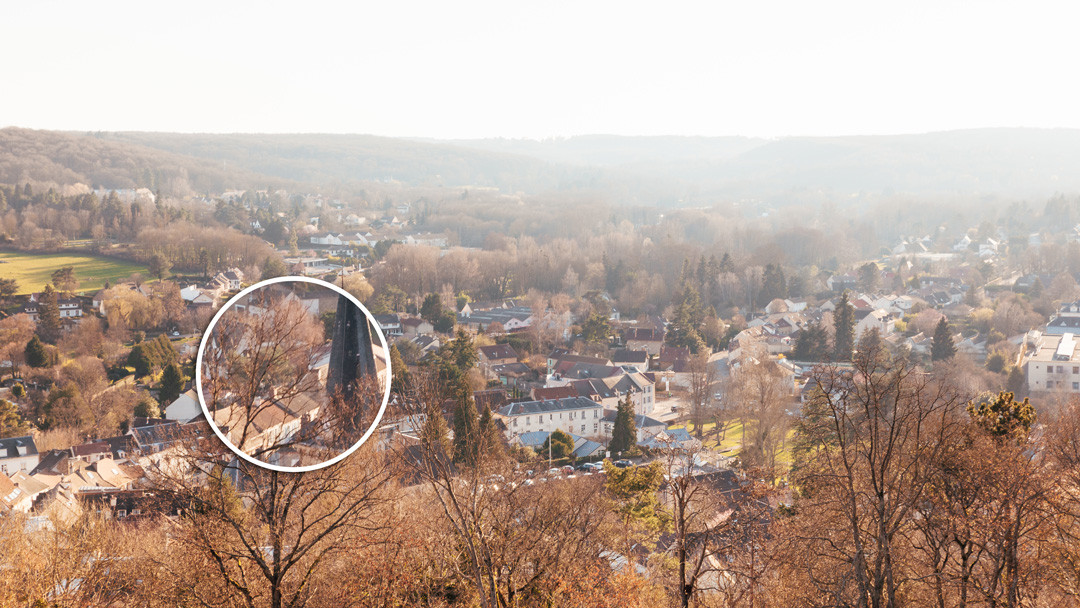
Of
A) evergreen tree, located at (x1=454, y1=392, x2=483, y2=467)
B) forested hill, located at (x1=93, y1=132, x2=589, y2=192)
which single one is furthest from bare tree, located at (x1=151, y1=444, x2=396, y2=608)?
forested hill, located at (x1=93, y1=132, x2=589, y2=192)

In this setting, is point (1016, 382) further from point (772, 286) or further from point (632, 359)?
point (772, 286)

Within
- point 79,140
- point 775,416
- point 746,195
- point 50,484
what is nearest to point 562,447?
point 775,416

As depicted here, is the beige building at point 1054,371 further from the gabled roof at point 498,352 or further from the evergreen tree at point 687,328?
the gabled roof at point 498,352

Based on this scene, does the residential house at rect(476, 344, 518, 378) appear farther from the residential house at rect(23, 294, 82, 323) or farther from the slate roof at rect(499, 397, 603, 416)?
the residential house at rect(23, 294, 82, 323)

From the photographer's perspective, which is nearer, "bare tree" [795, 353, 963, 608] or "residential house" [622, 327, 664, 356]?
"bare tree" [795, 353, 963, 608]

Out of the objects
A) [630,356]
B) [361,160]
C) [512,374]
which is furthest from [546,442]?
[361,160]

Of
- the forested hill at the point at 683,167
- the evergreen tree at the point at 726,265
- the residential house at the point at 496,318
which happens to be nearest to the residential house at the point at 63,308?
the residential house at the point at 496,318
